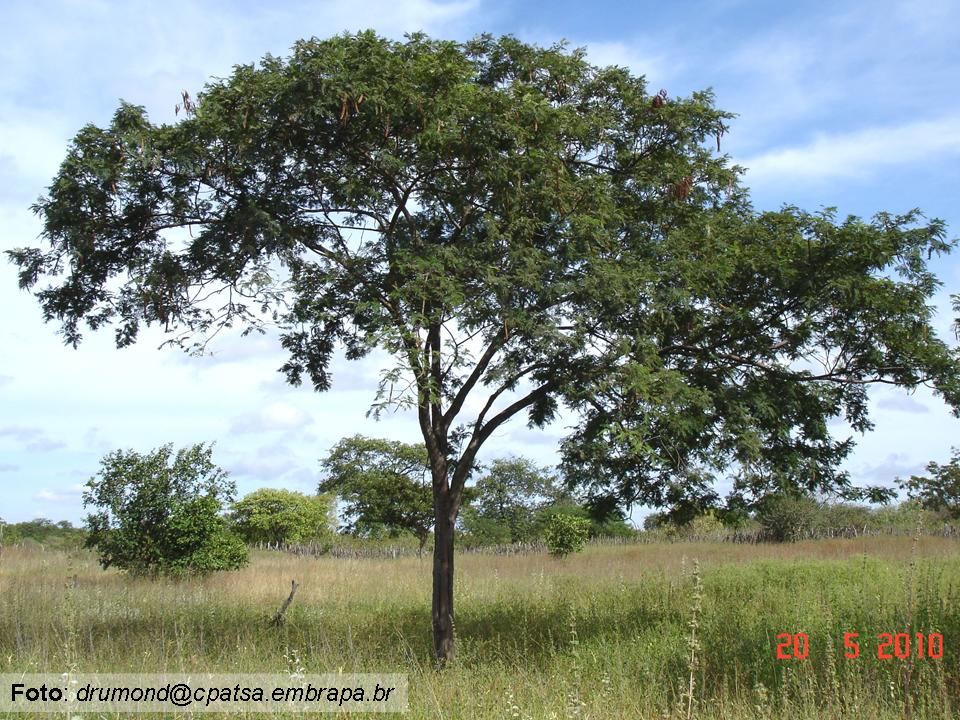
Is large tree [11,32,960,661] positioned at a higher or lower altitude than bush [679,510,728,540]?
Result: higher

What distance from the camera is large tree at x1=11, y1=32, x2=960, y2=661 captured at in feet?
26.7

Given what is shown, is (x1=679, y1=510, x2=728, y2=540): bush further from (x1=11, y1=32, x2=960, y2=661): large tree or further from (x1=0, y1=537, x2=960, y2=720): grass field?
(x1=11, y1=32, x2=960, y2=661): large tree

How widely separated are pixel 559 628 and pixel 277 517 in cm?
2899

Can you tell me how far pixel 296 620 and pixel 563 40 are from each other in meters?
9.71

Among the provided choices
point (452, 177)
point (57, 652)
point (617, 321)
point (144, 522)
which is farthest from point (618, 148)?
point (144, 522)

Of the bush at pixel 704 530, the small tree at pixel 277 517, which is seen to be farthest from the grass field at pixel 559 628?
the small tree at pixel 277 517

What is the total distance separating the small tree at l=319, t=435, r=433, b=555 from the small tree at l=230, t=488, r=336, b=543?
5.65ft

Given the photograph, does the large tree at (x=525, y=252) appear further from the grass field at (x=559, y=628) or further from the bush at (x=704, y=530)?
the bush at (x=704, y=530)

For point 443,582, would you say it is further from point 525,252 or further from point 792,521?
point 792,521

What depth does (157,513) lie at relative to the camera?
1639 centimetres

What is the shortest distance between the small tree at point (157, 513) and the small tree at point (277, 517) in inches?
845

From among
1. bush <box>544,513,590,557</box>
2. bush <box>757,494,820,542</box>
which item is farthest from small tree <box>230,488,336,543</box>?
bush <box>757,494,820,542</box>

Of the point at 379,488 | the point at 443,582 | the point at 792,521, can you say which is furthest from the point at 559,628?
the point at 379,488

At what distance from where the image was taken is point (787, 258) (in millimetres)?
8695
